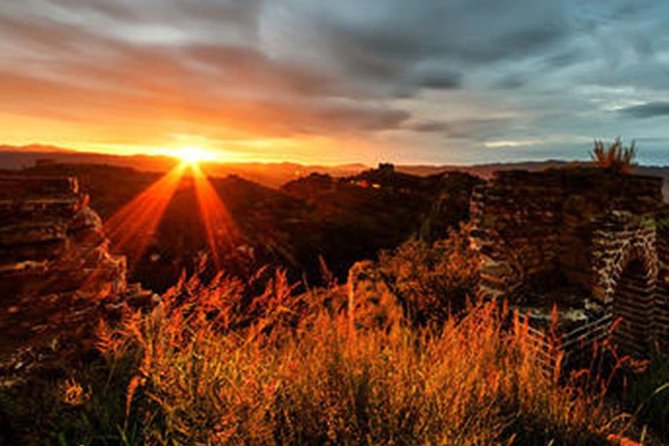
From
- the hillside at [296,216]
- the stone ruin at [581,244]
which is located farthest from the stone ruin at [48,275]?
the hillside at [296,216]

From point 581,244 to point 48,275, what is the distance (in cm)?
648

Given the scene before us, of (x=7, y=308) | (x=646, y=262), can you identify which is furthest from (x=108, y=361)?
(x=646, y=262)

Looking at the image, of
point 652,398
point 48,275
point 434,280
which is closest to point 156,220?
point 434,280

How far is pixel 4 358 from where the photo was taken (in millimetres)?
2438

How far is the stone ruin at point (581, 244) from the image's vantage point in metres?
5.46

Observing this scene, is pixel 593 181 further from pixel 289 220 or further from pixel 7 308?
pixel 289 220

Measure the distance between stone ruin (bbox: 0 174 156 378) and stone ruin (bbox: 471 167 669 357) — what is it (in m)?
4.87

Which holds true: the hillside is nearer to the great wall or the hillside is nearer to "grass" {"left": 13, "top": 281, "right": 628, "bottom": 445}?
the great wall

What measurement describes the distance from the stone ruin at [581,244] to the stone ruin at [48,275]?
16.0 feet

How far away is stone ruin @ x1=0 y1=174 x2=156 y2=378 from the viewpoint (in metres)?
2.66

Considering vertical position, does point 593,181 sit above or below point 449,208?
above

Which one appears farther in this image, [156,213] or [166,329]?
[156,213]

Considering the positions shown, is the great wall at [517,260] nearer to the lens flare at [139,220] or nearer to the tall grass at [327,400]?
the tall grass at [327,400]

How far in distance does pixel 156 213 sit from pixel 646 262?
24.5 meters
